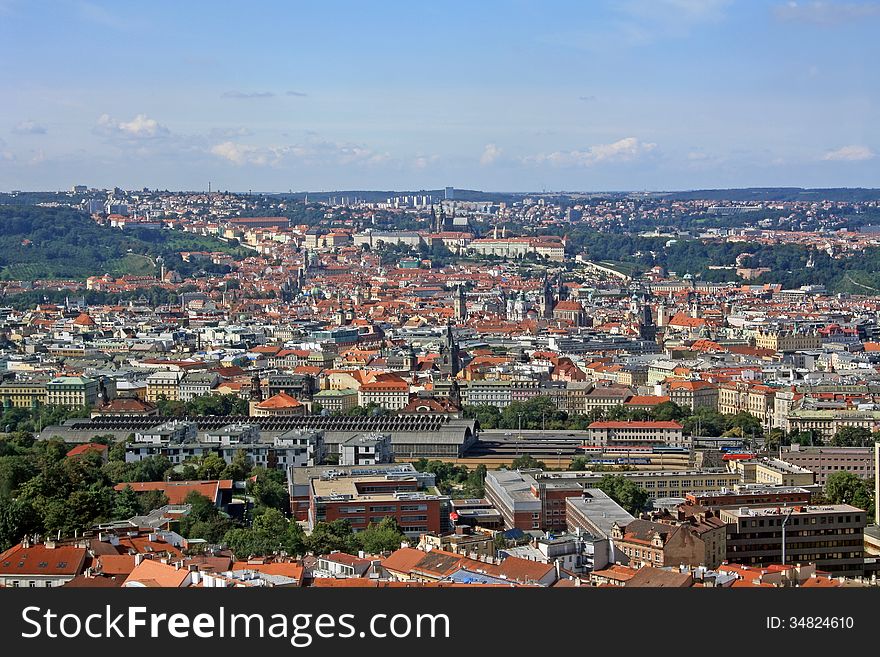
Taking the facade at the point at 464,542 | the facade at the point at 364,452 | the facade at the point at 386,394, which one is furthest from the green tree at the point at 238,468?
the facade at the point at 386,394

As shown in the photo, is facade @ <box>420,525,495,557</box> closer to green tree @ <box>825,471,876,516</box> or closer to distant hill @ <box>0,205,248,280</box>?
green tree @ <box>825,471,876,516</box>

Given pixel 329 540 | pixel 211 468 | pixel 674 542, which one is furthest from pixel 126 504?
pixel 674 542

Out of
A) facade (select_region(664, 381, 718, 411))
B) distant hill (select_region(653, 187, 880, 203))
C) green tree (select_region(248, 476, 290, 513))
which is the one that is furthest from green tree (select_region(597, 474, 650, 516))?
distant hill (select_region(653, 187, 880, 203))

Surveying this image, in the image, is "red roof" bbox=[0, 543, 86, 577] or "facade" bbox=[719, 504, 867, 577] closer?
"red roof" bbox=[0, 543, 86, 577]

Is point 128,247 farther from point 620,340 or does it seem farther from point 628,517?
point 628,517
